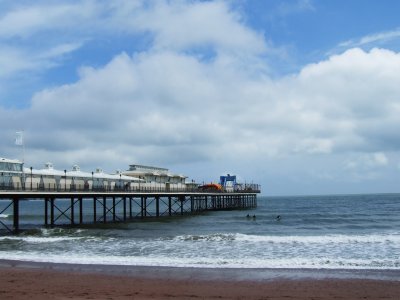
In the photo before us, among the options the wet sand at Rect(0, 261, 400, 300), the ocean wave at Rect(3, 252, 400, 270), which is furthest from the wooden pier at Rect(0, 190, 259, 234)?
the wet sand at Rect(0, 261, 400, 300)

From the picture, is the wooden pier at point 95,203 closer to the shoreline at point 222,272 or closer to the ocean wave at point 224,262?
the ocean wave at point 224,262

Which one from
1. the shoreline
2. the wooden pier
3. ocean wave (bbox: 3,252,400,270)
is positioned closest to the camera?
the shoreline

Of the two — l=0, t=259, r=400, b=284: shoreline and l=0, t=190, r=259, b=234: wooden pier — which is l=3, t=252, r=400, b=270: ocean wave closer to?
l=0, t=259, r=400, b=284: shoreline

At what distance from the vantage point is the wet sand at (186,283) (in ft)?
39.8

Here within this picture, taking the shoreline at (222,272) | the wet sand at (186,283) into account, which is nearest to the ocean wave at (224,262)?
the shoreline at (222,272)

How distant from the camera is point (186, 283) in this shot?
13.8 metres

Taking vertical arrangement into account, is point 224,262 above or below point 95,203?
below

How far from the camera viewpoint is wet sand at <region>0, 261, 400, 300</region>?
12.1 metres

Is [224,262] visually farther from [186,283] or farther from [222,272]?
[186,283]

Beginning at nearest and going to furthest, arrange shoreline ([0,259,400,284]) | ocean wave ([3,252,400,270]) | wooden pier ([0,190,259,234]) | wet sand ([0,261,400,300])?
wet sand ([0,261,400,300]) → shoreline ([0,259,400,284]) → ocean wave ([3,252,400,270]) → wooden pier ([0,190,259,234])

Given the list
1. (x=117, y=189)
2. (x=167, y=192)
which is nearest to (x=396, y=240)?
(x=117, y=189)

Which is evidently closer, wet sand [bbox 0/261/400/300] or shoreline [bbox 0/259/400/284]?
wet sand [bbox 0/261/400/300]

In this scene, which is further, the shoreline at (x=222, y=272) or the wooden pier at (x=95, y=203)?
the wooden pier at (x=95, y=203)

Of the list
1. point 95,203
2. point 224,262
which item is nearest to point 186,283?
point 224,262
